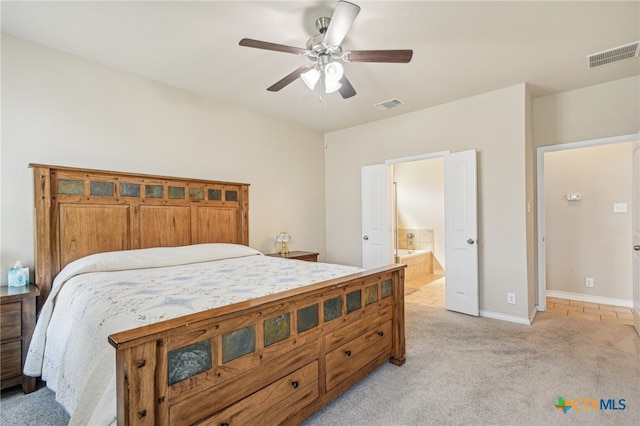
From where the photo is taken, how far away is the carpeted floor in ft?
6.07

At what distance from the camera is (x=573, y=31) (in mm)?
2441

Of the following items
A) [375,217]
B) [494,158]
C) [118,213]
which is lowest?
[375,217]

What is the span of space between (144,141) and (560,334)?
4.72 meters

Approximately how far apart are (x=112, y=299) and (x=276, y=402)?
1.00 metres

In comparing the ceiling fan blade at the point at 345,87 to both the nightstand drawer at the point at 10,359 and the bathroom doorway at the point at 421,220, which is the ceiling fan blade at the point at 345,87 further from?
the bathroom doorway at the point at 421,220

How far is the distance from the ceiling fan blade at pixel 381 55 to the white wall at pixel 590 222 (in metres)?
3.74

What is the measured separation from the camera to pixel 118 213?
9.50ft

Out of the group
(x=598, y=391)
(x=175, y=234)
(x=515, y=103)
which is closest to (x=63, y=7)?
(x=175, y=234)

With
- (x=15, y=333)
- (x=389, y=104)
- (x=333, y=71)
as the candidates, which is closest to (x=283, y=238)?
(x=389, y=104)

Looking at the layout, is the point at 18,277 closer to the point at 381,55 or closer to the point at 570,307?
the point at 381,55

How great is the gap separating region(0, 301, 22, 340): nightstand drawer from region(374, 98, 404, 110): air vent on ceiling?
402 cm

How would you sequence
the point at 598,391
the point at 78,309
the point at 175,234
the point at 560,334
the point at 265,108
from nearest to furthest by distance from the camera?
1. the point at 78,309
2. the point at 598,391
3. the point at 560,334
4. the point at 175,234
5. the point at 265,108

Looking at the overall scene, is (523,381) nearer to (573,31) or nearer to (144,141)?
(573,31)

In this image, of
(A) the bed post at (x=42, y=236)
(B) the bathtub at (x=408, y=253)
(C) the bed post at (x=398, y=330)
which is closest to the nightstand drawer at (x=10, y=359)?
(A) the bed post at (x=42, y=236)
